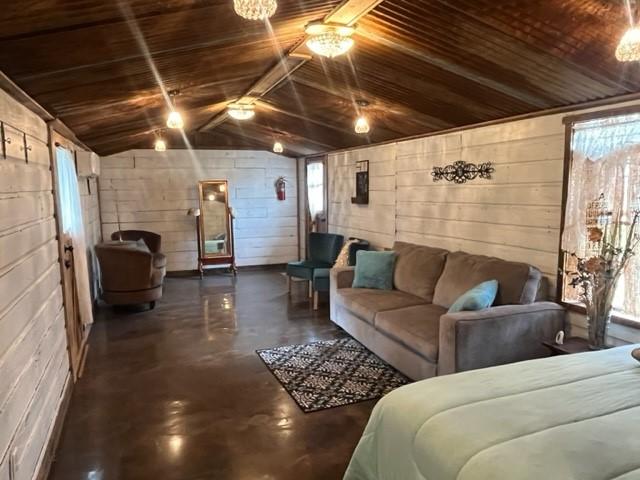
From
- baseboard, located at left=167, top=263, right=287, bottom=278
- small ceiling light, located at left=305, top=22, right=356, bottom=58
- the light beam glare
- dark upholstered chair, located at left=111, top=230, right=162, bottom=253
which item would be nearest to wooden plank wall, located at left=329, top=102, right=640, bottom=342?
small ceiling light, located at left=305, top=22, right=356, bottom=58

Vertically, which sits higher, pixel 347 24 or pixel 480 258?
pixel 347 24

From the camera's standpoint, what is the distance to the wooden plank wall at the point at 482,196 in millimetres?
3270

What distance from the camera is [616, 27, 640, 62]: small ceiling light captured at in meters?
1.69

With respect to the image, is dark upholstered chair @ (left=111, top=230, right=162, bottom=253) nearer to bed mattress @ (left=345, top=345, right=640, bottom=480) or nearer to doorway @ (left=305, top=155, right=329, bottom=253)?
doorway @ (left=305, top=155, right=329, bottom=253)

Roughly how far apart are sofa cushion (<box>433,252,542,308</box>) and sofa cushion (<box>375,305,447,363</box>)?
0.18m

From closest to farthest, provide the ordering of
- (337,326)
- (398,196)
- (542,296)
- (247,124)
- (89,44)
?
(89,44)
(542,296)
(337,326)
(398,196)
(247,124)

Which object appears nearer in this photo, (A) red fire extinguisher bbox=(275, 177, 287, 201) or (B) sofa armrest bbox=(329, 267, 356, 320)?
(B) sofa armrest bbox=(329, 267, 356, 320)

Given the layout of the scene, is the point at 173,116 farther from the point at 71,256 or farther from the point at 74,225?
the point at 71,256

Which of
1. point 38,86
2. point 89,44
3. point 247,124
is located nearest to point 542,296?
point 89,44

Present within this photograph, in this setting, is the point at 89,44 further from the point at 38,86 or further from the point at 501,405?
the point at 501,405

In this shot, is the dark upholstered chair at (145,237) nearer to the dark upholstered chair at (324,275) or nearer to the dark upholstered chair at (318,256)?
the dark upholstered chair at (318,256)

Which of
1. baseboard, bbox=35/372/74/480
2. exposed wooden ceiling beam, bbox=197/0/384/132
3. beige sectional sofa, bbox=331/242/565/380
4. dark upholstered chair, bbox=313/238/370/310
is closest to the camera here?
exposed wooden ceiling beam, bbox=197/0/384/132

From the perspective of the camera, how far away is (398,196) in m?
5.18

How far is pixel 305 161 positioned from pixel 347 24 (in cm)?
551
